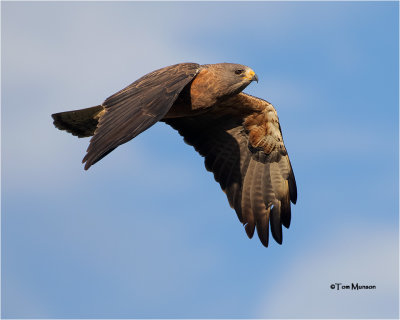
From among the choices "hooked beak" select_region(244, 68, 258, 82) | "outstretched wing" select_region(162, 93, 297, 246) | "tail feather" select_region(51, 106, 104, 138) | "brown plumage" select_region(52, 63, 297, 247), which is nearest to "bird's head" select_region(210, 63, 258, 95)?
"hooked beak" select_region(244, 68, 258, 82)

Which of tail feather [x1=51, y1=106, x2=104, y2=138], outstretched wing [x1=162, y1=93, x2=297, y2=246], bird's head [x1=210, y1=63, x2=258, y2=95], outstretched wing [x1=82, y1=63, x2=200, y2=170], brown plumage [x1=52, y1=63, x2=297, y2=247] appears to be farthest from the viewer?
outstretched wing [x1=162, y1=93, x2=297, y2=246]

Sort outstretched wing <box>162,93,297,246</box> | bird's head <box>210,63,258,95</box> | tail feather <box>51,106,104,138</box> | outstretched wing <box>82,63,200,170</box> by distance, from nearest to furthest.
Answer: outstretched wing <box>82,63,200,170</box>, bird's head <box>210,63,258,95</box>, tail feather <box>51,106,104,138</box>, outstretched wing <box>162,93,297,246</box>

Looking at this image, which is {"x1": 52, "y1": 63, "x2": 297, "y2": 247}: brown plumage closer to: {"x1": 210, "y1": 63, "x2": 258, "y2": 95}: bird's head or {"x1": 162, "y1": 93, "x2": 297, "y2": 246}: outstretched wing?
{"x1": 162, "y1": 93, "x2": 297, "y2": 246}: outstretched wing

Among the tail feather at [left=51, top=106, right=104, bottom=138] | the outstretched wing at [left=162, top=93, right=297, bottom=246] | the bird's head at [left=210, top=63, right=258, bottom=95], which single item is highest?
the bird's head at [left=210, top=63, right=258, bottom=95]

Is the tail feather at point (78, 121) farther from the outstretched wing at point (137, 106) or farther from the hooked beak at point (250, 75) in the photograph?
the hooked beak at point (250, 75)

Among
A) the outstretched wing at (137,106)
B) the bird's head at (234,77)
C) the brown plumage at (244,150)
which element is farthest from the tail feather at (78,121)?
the bird's head at (234,77)

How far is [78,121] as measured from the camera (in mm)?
13219

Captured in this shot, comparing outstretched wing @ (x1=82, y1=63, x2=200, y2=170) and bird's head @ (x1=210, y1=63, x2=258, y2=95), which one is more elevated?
bird's head @ (x1=210, y1=63, x2=258, y2=95)

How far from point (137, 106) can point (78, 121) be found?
2.66m

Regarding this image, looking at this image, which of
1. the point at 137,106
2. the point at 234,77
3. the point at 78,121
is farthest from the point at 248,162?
the point at 137,106

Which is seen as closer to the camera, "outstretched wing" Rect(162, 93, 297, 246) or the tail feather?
the tail feather

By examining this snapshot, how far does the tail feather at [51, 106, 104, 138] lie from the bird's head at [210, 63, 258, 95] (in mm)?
2192

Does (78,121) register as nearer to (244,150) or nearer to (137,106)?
(137,106)

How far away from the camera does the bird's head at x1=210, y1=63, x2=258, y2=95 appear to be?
39.4 feet
